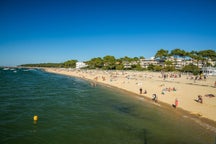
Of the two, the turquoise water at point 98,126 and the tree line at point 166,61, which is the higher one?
the tree line at point 166,61

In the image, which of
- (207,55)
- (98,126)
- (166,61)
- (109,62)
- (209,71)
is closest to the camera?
(98,126)

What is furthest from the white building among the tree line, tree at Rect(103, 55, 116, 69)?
tree at Rect(103, 55, 116, 69)

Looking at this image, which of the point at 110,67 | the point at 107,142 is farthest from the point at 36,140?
the point at 110,67

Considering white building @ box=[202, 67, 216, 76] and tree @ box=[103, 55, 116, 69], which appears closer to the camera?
white building @ box=[202, 67, 216, 76]

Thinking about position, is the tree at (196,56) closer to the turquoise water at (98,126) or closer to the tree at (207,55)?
the tree at (207,55)

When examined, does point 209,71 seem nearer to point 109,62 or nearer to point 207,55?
point 207,55

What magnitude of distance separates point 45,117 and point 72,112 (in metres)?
3.57

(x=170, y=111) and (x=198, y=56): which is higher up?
(x=198, y=56)

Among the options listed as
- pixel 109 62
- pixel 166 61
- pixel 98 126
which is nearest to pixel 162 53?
pixel 166 61

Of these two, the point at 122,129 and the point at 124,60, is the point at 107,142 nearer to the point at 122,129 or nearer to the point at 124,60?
the point at 122,129

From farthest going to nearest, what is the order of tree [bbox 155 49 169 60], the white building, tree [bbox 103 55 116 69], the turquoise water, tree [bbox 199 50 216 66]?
tree [bbox 103 55 116 69] → tree [bbox 155 49 169 60] → tree [bbox 199 50 216 66] → the white building → the turquoise water

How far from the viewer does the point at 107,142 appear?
1440cm

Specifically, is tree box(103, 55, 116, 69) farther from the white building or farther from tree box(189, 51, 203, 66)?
the white building

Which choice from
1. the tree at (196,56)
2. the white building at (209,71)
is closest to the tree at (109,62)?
the tree at (196,56)
